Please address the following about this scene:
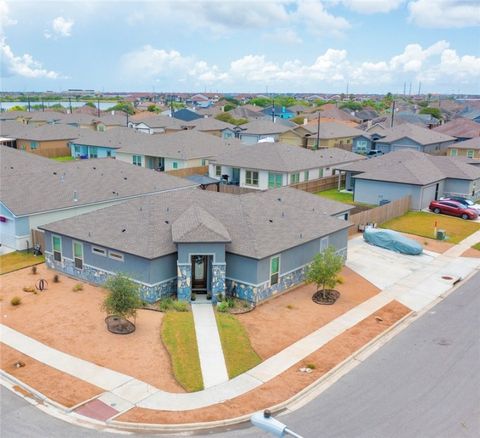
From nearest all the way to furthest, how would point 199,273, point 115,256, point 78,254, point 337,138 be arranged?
point 115,256 < point 199,273 < point 78,254 < point 337,138

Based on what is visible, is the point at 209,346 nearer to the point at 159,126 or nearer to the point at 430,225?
the point at 430,225

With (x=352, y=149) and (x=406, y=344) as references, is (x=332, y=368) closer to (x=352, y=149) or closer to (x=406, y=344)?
(x=406, y=344)

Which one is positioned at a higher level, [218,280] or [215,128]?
[215,128]

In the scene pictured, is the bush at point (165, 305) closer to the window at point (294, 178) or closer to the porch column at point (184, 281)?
the porch column at point (184, 281)

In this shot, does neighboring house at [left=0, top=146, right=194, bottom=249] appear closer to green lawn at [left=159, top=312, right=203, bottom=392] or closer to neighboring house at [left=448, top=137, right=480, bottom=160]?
green lawn at [left=159, top=312, right=203, bottom=392]

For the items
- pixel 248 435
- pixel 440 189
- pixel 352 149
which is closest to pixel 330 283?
pixel 248 435

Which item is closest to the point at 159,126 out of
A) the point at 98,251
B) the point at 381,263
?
the point at 381,263
